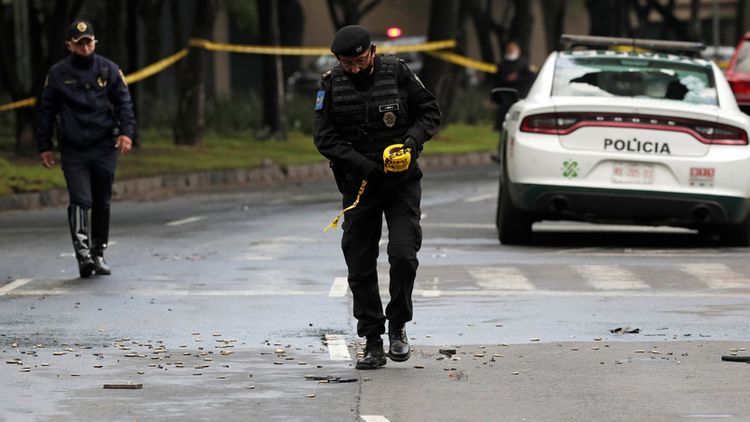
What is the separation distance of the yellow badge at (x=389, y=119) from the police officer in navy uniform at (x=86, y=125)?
4867mm

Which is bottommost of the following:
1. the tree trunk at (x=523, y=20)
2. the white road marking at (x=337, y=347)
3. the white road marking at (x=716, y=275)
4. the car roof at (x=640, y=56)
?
the tree trunk at (x=523, y=20)

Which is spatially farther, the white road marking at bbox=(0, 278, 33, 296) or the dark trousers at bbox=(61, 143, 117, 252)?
the dark trousers at bbox=(61, 143, 117, 252)

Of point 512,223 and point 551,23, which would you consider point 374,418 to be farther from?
point 551,23

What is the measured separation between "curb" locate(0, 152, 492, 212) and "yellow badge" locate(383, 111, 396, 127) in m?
12.9

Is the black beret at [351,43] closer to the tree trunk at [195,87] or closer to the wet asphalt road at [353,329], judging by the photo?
the wet asphalt road at [353,329]

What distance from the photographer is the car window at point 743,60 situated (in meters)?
24.1

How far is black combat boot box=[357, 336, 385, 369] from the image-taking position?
30.8ft

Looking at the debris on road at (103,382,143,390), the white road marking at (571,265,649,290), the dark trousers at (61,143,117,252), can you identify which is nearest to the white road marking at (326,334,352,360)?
the debris on road at (103,382,143,390)

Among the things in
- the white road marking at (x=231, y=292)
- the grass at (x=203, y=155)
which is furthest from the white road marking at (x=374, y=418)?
the grass at (x=203, y=155)

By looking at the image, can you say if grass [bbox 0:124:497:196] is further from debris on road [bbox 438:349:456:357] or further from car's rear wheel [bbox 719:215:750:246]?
debris on road [bbox 438:349:456:357]

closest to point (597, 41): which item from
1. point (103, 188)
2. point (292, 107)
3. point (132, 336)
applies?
point (103, 188)

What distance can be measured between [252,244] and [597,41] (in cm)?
353

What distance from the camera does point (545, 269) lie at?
1409cm

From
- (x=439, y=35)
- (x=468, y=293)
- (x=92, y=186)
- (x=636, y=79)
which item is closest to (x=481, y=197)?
(x=636, y=79)
